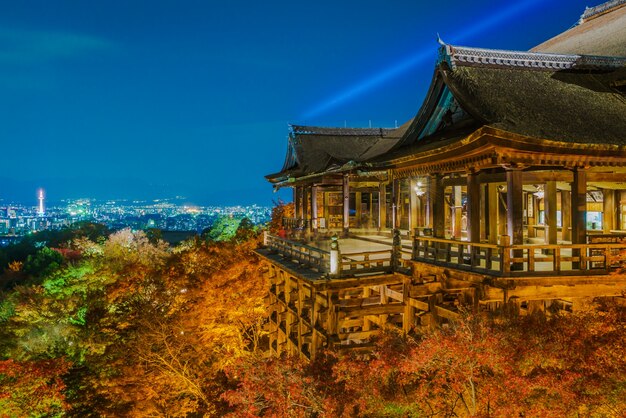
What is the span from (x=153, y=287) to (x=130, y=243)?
17052 millimetres

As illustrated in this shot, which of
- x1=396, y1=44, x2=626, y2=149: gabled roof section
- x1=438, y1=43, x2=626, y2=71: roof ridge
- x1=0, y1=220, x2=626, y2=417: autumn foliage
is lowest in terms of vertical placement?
x1=0, y1=220, x2=626, y2=417: autumn foliage

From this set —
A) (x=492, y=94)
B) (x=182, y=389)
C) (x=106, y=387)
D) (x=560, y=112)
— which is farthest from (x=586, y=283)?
(x=106, y=387)

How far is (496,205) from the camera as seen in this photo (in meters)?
13.8

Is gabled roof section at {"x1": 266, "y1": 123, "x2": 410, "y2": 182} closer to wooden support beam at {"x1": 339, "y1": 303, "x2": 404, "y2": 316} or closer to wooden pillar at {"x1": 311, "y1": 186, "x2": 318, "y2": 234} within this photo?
wooden pillar at {"x1": 311, "y1": 186, "x2": 318, "y2": 234}

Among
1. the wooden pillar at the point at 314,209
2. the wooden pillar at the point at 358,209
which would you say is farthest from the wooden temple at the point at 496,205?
Result: the wooden pillar at the point at 358,209

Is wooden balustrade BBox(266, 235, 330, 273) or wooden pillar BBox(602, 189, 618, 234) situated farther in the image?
wooden pillar BBox(602, 189, 618, 234)

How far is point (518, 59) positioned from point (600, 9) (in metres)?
14.3

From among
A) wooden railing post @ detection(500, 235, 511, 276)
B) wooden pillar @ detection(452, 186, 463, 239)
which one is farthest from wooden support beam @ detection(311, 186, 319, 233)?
wooden railing post @ detection(500, 235, 511, 276)

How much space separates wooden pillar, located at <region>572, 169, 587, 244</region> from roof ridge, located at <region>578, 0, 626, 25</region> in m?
16.9

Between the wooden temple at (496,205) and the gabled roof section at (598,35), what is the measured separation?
11cm

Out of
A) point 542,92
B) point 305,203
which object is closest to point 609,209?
point 542,92

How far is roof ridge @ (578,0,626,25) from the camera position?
23164mm

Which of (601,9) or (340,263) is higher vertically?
(601,9)

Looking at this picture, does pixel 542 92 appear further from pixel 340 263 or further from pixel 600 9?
pixel 600 9
